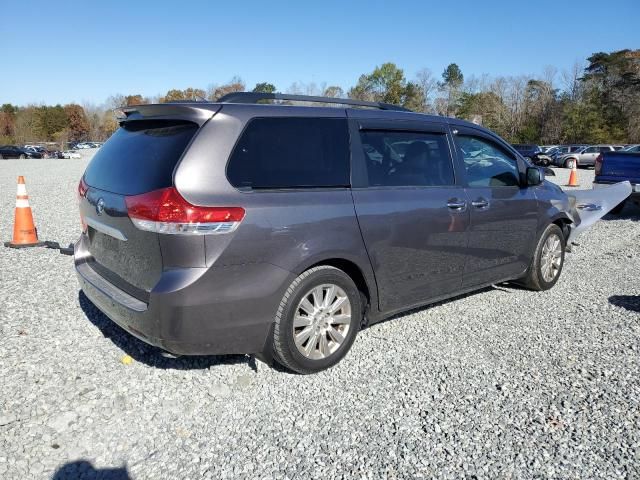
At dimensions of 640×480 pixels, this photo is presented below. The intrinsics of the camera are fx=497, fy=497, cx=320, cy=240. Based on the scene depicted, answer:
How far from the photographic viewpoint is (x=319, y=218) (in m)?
3.21

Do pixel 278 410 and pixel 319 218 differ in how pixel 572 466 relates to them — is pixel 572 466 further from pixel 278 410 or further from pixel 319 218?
pixel 319 218

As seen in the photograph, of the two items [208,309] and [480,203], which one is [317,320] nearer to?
[208,309]

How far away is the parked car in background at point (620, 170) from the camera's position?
9.79 metres

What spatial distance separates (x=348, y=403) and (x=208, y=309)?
106 cm

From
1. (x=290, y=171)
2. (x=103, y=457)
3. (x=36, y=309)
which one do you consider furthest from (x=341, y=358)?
(x=36, y=309)

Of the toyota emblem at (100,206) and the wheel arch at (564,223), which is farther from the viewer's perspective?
the wheel arch at (564,223)

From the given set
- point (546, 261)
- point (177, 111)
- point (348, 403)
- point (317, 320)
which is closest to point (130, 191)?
point (177, 111)

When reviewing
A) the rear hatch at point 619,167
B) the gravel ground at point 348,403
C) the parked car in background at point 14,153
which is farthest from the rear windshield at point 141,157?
the parked car in background at point 14,153

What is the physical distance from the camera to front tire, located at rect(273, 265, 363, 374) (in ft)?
10.5

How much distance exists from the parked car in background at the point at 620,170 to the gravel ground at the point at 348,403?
627cm

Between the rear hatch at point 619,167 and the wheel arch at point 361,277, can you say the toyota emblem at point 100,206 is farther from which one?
the rear hatch at point 619,167

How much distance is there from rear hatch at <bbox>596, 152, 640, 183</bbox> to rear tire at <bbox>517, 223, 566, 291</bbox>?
5.63 meters

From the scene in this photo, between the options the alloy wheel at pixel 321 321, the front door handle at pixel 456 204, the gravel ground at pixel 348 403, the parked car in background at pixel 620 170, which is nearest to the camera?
the gravel ground at pixel 348 403

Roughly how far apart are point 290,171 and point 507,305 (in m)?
2.89
